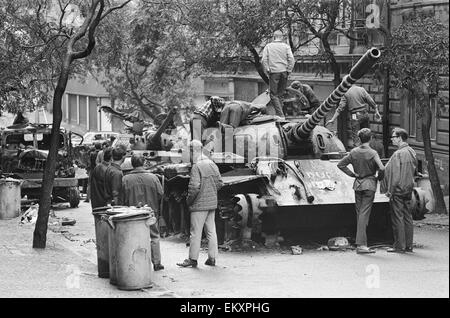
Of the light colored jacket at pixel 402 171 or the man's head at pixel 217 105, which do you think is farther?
the man's head at pixel 217 105

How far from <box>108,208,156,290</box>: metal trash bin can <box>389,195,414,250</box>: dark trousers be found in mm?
4335

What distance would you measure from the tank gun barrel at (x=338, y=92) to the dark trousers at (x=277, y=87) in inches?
53.6

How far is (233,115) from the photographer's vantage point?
17844 mm

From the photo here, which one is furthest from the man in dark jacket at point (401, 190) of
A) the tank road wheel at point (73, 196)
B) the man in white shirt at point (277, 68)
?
the tank road wheel at point (73, 196)

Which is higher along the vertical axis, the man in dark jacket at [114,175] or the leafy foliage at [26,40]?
the leafy foliage at [26,40]

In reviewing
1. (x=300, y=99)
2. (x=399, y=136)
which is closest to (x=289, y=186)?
(x=399, y=136)

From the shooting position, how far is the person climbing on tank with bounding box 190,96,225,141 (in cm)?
1842

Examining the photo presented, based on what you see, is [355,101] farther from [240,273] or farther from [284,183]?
[240,273]

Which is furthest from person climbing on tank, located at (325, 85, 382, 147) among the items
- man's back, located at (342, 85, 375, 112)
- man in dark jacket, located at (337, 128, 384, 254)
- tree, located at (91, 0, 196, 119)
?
tree, located at (91, 0, 196, 119)

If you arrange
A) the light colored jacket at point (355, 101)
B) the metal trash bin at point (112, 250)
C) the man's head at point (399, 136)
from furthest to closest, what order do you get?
the light colored jacket at point (355, 101), the man's head at point (399, 136), the metal trash bin at point (112, 250)

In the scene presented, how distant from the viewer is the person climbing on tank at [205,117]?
18.4 meters

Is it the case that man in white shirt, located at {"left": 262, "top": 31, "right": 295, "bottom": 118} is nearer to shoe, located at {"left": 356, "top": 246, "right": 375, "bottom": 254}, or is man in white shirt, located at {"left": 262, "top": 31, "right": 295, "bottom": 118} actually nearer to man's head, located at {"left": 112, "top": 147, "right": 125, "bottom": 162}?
man's head, located at {"left": 112, "top": 147, "right": 125, "bottom": 162}

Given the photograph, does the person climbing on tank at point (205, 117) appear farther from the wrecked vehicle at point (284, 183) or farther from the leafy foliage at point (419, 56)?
the leafy foliage at point (419, 56)

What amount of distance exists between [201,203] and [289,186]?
7.67ft
